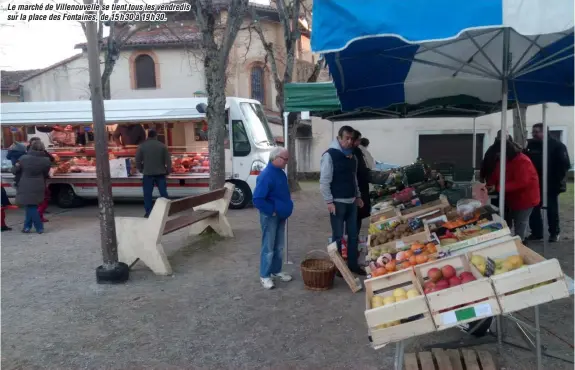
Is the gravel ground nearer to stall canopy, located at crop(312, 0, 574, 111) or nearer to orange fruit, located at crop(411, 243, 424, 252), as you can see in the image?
orange fruit, located at crop(411, 243, 424, 252)

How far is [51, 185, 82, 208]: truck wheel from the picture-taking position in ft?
36.2

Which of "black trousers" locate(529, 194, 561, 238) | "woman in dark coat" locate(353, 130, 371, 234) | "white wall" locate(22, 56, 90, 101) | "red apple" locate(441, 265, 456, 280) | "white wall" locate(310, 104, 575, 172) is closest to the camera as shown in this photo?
"red apple" locate(441, 265, 456, 280)

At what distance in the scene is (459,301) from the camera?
2400mm

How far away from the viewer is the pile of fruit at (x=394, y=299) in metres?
2.51

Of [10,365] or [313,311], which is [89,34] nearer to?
[10,365]

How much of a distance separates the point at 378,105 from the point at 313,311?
304 centimetres

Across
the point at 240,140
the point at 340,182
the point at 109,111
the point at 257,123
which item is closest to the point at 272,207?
the point at 340,182

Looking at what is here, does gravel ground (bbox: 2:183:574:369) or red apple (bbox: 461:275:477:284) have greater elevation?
red apple (bbox: 461:275:477:284)

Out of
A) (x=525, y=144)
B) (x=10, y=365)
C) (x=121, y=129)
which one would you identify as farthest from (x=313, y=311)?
(x=121, y=129)

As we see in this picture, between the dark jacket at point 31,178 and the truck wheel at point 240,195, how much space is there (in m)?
4.03

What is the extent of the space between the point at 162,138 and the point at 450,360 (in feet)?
32.4

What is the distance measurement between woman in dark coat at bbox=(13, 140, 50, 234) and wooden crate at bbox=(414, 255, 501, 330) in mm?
7597

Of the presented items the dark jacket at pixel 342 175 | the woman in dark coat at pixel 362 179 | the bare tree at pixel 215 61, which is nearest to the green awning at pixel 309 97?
the woman in dark coat at pixel 362 179

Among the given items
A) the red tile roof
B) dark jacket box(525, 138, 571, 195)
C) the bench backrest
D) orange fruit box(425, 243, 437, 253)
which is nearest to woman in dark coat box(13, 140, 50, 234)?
the bench backrest
